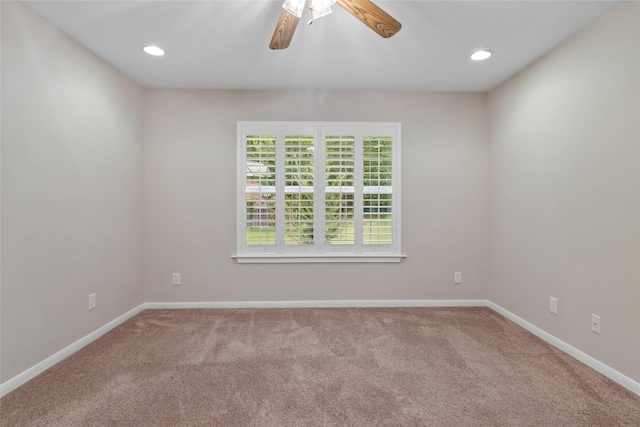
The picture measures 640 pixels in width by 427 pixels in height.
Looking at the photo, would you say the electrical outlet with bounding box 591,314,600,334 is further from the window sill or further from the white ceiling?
the white ceiling

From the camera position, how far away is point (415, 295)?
3.21m

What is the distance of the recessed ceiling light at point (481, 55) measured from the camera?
2354 mm

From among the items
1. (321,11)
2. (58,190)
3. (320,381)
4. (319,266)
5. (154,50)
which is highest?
(154,50)

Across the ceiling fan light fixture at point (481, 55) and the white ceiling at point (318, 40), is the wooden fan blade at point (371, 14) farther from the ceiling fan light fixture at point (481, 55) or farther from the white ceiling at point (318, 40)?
the ceiling fan light fixture at point (481, 55)

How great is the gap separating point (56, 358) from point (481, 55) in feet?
13.3

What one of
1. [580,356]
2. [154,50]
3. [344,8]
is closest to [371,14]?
[344,8]

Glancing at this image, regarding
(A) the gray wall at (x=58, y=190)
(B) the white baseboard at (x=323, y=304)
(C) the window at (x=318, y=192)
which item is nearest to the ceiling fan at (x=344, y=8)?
(C) the window at (x=318, y=192)

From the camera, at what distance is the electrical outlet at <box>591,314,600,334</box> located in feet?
6.47

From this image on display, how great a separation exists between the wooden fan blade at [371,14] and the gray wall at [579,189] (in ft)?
5.01

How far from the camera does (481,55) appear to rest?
2.40 meters

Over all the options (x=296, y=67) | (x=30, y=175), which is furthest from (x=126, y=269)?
(x=296, y=67)

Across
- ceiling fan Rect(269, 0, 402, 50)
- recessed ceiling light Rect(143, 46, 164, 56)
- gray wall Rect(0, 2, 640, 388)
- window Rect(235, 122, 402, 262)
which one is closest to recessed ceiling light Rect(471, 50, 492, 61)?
gray wall Rect(0, 2, 640, 388)

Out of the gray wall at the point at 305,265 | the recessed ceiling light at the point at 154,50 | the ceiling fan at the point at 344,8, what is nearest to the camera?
the ceiling fan at the point at 344,8

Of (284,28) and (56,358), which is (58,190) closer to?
(56,358)
